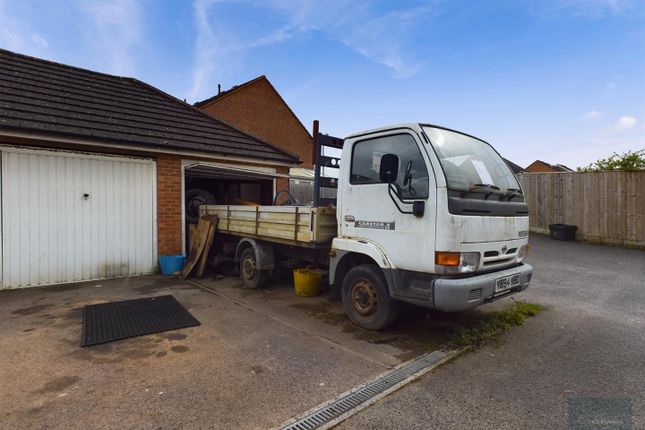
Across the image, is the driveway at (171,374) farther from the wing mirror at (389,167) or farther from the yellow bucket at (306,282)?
the wing mirror at (389,167)

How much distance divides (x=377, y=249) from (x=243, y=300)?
2.75 metres

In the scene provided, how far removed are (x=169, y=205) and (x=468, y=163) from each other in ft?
20.7

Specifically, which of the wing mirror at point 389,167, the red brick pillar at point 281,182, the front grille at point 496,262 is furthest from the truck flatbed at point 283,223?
the red brick pillar at point 281,182

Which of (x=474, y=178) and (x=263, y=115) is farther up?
(x=263, y=115)

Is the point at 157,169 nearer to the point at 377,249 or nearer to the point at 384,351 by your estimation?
the point at 377,249

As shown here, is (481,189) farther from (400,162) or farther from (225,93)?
(225,93)

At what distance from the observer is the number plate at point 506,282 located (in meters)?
3.92

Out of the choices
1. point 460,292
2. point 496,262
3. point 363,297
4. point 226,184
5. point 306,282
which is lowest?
point 306,282

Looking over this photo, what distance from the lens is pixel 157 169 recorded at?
7.80m

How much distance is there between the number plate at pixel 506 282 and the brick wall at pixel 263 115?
17.7 meters

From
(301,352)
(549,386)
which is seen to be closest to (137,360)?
(301,352)

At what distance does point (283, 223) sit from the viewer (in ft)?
18.5

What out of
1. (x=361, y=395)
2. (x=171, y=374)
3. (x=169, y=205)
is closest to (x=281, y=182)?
(x=169, y=205)

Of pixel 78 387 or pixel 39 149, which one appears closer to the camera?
pixel 78 387
